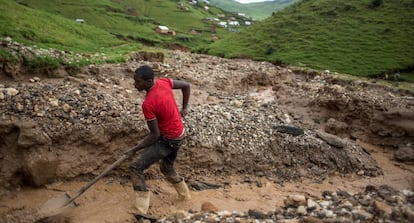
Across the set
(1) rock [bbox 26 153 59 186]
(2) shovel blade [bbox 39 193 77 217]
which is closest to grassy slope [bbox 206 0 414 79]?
(1) rock [bbox 26 153 59 186]

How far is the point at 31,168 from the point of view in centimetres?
771

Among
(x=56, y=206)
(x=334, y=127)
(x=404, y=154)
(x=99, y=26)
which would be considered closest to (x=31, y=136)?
(x=56, y=206)

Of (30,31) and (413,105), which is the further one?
(30,31)

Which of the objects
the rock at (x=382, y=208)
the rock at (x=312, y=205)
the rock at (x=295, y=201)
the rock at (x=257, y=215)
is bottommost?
the rock at (x=257, y=215)

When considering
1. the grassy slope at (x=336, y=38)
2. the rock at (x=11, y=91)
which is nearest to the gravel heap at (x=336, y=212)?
the rock at (x=11, y=91)

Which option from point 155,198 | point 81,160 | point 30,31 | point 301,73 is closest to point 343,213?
point 155,198

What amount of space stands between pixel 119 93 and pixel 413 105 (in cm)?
1008

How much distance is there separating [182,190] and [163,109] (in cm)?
195

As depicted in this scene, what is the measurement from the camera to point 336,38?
108ft

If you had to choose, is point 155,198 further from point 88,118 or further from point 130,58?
point 130,58

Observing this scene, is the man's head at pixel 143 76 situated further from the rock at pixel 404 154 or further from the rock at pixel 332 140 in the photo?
the rock at pixel 404 154

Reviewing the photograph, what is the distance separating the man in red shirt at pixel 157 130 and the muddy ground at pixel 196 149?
724 millimetres

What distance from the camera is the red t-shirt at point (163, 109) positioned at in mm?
6145

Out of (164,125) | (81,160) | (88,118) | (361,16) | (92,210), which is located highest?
(361,16)
